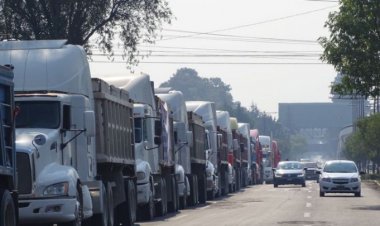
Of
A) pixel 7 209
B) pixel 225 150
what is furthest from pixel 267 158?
pixel 7 209

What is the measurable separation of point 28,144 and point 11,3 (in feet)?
99.2

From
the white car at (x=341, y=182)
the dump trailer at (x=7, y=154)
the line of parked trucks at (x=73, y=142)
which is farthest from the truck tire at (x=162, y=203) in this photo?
Result: the dump trailer at (x=7, y=154)

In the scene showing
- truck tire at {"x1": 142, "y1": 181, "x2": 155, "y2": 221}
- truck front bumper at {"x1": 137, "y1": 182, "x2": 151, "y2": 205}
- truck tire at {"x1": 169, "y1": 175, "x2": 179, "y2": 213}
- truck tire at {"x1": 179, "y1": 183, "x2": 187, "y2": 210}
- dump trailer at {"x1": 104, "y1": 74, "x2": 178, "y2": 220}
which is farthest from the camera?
truck tire at {"x1": 179, "y1": 183, "x2": 187, "y2": 210}

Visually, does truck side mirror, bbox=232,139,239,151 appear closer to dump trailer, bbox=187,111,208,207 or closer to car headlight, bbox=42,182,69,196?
dump trailer, bbox=187,111,208,207

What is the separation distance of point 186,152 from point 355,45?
6752 millimetres

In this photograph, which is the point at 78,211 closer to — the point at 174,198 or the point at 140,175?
the point at 140,175

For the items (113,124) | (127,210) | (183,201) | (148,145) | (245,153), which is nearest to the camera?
(113,124)

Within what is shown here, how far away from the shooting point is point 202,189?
149 feet

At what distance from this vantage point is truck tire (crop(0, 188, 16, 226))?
1692cm

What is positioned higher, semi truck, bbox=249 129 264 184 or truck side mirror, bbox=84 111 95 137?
truck side mirror, bbox=84 111 95 137

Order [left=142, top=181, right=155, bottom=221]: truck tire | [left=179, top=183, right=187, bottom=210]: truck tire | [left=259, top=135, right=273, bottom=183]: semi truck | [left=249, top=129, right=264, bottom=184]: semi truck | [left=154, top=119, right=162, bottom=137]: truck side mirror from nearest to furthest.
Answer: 1. [left=142, top=181, right=155, bottom=221]: truck tire
2. [left=154, top=119, right=162, bottom=137]: truck side mirror
3. [left=179, top=183, right=187, bottom=210]: truck tire
4. [left=249, top=129, right=264, bottom=184]: semi truck
5. [left=259, top=135, right=273, bottom=183]: semi truck

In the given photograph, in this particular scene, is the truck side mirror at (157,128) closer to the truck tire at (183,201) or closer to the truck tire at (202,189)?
the truck tire at (183,201)

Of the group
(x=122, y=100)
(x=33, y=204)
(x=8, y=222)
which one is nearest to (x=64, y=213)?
(x=33, y=204)

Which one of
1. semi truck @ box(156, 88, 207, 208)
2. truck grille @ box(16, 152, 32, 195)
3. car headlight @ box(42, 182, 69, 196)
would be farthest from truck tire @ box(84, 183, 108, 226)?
semi truck @ box(156, 88, 207, 208)
